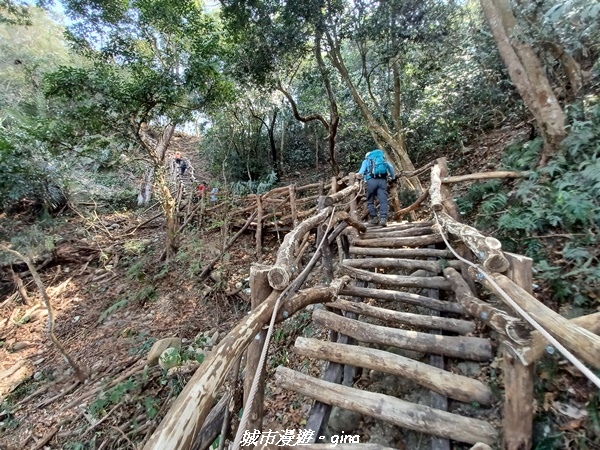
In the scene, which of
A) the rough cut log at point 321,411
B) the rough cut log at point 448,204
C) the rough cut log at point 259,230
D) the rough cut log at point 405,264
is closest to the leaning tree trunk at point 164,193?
the rough cut log at point 259,230

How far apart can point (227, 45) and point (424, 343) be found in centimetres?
866

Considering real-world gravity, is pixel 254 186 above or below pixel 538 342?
above

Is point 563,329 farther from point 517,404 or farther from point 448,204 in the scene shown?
point 448,204

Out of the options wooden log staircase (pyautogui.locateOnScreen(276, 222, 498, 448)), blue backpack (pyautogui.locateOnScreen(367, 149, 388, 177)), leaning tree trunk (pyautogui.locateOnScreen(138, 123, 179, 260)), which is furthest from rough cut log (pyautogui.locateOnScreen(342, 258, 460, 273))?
leaning tree trunk (pyautogui.locateOnScreen(138, 123, 179, 260))

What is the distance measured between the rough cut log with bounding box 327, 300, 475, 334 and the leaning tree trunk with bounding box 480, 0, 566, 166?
2875mm

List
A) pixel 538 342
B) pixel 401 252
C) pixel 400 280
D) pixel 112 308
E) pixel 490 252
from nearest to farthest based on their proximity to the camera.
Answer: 1. pixel 538 342
2. pixel 490 252
3. pixel 400 280
4. pixel 401 252
5. pixel 112 308

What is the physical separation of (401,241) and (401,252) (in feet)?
1.18

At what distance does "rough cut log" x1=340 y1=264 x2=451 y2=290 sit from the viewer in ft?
9.49

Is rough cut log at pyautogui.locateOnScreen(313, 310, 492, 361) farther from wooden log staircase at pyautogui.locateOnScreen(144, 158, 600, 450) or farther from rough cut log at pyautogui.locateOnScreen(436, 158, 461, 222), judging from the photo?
rough cut log at pyautogui.locateOnScreen(436, 158, 461, 222)

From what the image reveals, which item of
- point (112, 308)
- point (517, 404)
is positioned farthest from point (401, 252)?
point (112, 308)

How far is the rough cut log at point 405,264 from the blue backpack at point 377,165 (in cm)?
228

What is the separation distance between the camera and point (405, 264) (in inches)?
137

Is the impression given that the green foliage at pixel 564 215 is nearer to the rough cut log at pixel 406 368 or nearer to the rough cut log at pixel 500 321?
the rough cut log at pixel 500 321

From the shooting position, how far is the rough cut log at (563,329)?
1138 millimetres
